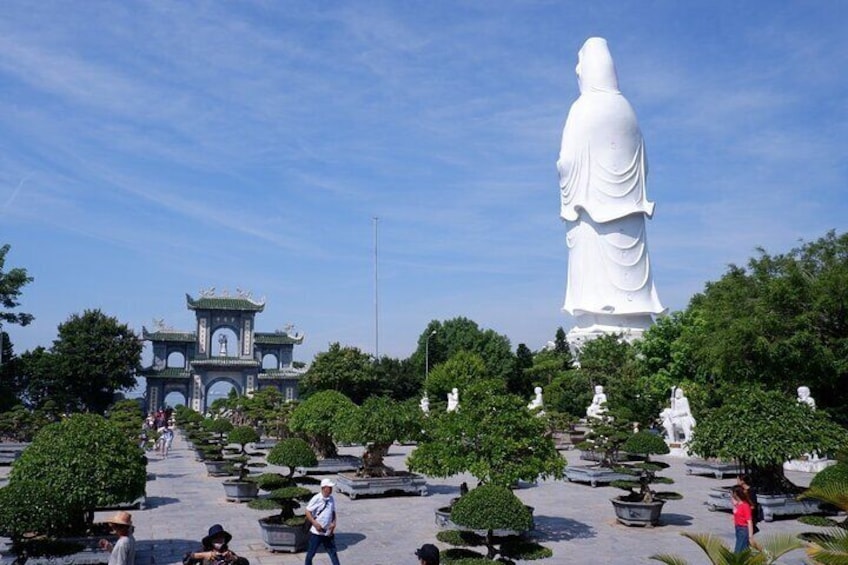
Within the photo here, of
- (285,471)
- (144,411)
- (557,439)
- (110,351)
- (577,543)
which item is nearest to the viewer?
(577,543)

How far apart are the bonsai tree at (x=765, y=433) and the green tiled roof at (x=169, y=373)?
41743mm

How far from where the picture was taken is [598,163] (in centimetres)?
4450

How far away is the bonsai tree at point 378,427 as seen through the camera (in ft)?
48.8

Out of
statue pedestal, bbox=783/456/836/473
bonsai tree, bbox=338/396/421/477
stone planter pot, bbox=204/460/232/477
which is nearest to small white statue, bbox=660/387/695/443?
statue pedestal, bbox=783/456/836/473

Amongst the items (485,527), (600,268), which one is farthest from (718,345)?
(600,268)

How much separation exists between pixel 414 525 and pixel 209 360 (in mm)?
39780

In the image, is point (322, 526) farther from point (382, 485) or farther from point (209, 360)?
point (209, 360)

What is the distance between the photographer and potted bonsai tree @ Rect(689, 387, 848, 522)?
11.9 m

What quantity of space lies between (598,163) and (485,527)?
38.4m

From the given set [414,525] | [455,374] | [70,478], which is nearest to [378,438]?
[414,525]

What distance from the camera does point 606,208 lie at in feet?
146

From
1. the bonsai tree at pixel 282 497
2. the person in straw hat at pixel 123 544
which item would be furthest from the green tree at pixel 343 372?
the person in straw hat at pixel 123 544

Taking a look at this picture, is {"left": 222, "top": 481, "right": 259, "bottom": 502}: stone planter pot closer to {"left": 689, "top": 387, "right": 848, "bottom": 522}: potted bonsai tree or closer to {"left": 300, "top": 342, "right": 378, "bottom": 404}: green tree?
{"left": 689, "top": 387, "right": 848, "bottom": 522}: potted bonsai tree

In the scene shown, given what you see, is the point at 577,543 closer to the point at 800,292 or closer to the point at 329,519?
the point at 329,519
